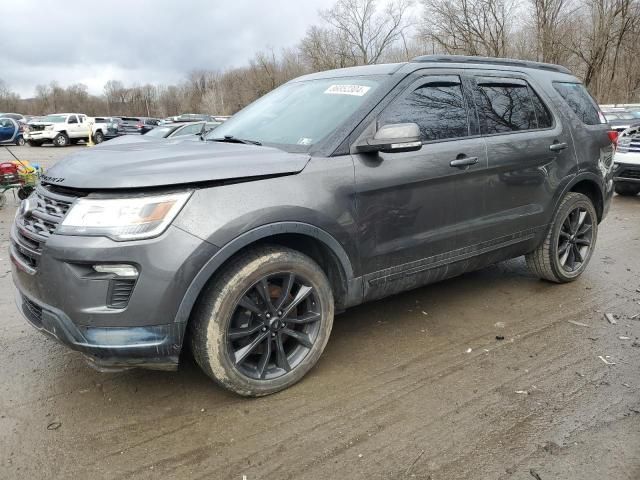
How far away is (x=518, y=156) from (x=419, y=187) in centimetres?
111

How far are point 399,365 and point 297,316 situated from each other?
77 centimetres

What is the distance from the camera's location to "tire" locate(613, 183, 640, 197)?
33.1 feet

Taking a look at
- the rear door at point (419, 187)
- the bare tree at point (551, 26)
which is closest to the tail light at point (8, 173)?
the rear door at point (419, 187)

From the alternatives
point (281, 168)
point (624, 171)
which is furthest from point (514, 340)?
point (624, 171)

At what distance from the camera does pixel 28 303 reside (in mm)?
2779

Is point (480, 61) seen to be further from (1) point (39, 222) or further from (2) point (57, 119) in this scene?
(2) point (57, 119)

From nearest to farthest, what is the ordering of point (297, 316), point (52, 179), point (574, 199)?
point (52, 179) → point (297, 316) → point (574, 199)

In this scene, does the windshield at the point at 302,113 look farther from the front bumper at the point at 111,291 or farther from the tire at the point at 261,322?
the front bumper at the point at 111,291

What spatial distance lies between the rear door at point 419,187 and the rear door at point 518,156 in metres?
0.20

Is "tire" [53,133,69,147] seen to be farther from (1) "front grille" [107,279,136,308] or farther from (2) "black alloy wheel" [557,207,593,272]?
(1) "front grille" [107,279,136,308]

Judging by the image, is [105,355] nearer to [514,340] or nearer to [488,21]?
[514,340]

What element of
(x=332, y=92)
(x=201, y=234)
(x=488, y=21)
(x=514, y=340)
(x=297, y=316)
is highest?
(x=488, y=21)

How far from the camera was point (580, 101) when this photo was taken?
15.3ft

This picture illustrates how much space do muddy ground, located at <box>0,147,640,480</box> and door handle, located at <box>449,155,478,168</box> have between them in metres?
1.22
